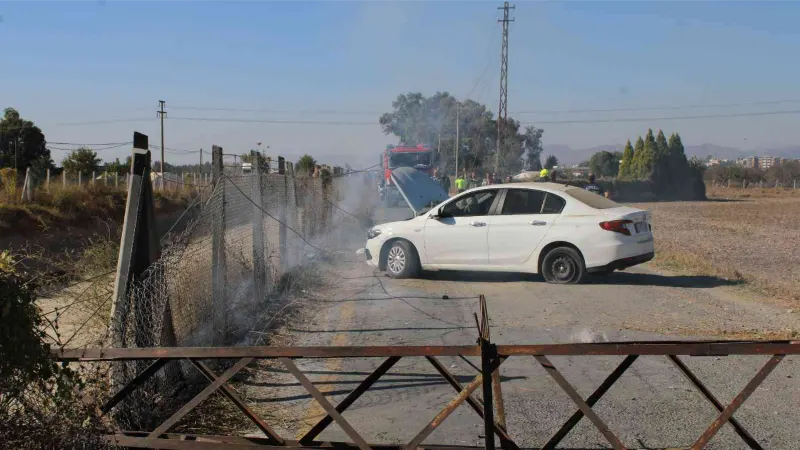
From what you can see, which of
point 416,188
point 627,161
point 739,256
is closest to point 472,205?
point 739,256

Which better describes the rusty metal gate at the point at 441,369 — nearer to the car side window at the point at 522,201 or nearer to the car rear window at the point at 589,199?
the car rear window at the point at 589,199

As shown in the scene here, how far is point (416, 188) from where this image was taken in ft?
76.9

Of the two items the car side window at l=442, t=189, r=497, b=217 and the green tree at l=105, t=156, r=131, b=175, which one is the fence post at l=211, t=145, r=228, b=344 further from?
the green tree at l=105, t=156, r=131, b=175

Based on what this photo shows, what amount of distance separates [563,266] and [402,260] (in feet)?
8.60

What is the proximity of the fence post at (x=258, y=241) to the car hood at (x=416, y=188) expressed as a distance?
12775 mm

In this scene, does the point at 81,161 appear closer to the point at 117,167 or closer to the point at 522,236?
the point at 117,167

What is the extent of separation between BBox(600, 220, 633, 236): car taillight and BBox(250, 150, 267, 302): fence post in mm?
4938

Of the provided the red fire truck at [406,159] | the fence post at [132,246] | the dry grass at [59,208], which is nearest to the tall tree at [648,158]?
the red fire truck at [406,159]

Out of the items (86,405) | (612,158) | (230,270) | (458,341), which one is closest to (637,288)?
(458,341)

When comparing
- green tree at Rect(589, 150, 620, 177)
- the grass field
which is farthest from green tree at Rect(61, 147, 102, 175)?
green tree at Rect(589, 150, 620, 177)

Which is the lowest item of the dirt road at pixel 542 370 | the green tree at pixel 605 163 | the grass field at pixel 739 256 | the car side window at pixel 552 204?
the dirt road at pixel 542 370

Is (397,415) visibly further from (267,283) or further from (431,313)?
(267,283)

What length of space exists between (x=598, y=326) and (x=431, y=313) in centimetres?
199

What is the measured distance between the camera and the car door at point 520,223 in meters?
11.5
